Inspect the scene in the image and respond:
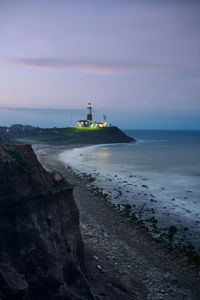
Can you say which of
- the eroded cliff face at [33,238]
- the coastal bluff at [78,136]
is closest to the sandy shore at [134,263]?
the eroded cliff face at [33,238]

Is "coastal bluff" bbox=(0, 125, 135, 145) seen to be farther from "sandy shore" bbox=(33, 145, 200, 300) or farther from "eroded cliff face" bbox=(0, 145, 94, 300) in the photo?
"eroded cliff face" bbox=(0, 145, 94, 300)

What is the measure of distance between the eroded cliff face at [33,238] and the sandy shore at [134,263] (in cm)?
290

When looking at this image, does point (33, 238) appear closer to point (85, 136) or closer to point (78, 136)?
point (78, 136)

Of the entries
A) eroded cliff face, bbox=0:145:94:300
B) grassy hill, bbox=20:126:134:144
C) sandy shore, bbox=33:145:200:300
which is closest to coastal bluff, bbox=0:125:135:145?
grassy hill, bbox=20:126:134:144

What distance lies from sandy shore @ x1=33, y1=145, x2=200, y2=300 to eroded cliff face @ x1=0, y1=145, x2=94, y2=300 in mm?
2903

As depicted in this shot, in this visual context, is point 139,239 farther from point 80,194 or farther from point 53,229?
point 80,194

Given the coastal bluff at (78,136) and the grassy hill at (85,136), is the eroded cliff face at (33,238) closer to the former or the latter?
the coastal bluff at (78,136)

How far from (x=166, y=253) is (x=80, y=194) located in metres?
16.3

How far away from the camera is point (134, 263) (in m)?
15.1

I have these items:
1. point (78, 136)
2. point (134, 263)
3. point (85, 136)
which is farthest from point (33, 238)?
point (85, 136)

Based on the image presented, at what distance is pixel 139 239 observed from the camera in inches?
755

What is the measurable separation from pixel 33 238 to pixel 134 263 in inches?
355

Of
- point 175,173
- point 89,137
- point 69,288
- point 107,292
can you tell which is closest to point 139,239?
point 107,292

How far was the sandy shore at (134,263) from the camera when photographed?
41.2 feet
